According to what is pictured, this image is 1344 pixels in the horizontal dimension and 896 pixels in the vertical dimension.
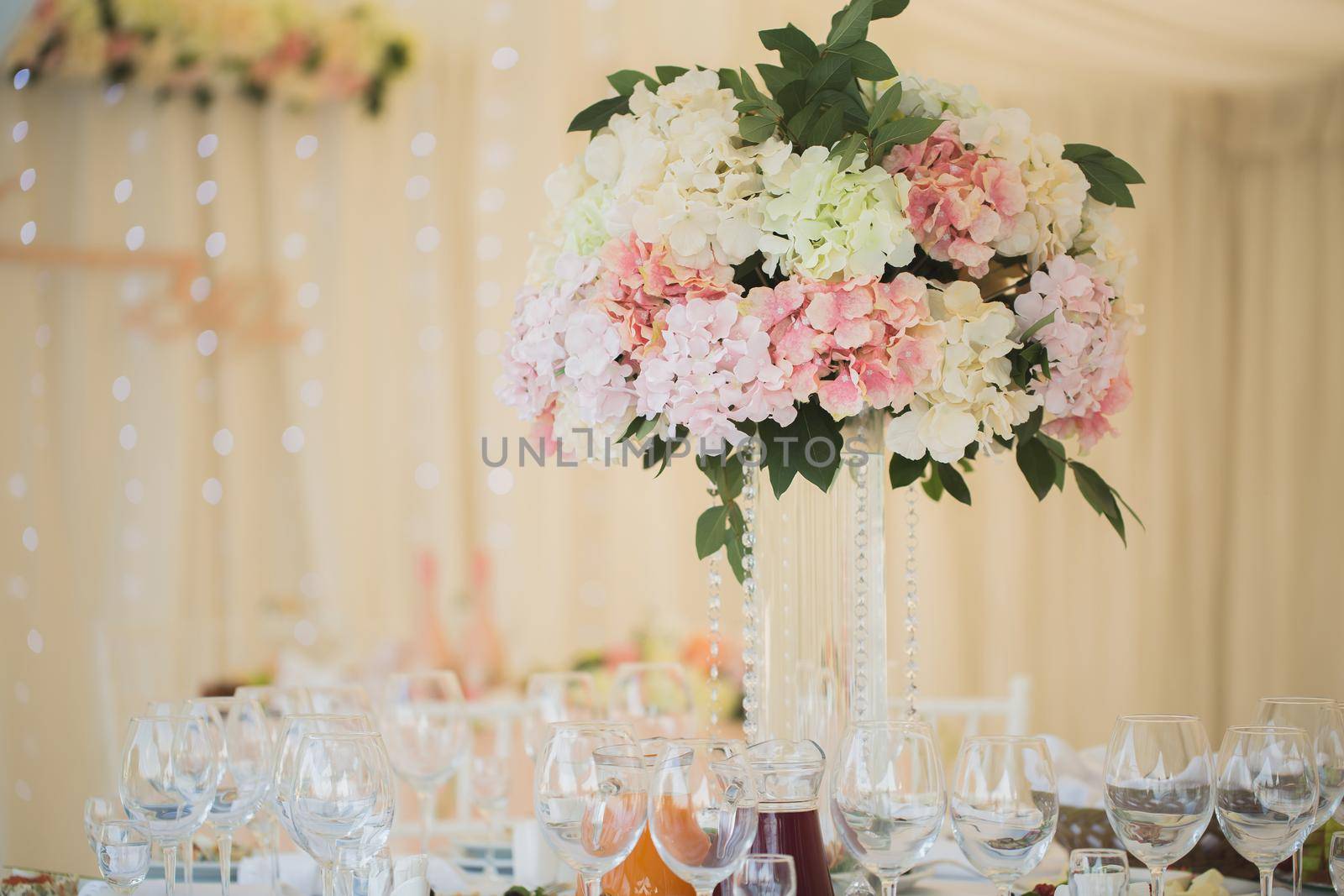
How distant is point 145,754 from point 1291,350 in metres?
3.01

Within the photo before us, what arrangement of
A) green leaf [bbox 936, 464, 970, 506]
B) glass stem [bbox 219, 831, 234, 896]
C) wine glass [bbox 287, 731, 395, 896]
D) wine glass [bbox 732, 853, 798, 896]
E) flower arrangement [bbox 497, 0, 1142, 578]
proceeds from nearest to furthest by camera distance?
1. wine glass [bbox 732, 853, 798, 896]
2. wine glass [bbox 287, 731, 395, 896]
3. flower arrangement [bbox 497, 0, 1142, 578]
4. glass stem [bbox 219, 831, 234, 896]
5. green leaf [bbox 936, 464, 970, 506]

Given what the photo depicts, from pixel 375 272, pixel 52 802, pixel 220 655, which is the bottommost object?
pixel 52 802

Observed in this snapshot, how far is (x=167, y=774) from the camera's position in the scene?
49.7 inches

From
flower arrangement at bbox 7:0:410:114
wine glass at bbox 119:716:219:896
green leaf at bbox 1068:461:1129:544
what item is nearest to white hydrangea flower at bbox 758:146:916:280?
green leaf at bbox 1068:461:1129:544

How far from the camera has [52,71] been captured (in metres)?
Answer: 3.70

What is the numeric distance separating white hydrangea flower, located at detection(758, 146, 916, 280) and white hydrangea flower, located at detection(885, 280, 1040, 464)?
7 centimetres

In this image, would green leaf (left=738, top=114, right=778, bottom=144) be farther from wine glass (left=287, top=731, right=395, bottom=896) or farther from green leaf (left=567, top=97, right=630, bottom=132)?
wine glass (left=287, top=731, right=395, bottom=896)

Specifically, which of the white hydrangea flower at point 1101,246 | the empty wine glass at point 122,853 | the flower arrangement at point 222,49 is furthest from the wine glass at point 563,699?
the flower arrangement at point 222,49

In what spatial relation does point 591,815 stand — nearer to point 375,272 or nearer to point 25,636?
point 25,636

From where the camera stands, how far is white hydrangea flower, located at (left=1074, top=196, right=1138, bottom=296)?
1.39 meters

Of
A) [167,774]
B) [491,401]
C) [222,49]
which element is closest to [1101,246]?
[167,774]

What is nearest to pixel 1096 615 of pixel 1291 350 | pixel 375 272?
pixel 1291 350

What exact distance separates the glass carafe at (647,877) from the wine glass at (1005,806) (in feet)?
0.85

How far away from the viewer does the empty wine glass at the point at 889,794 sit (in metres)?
1.08
